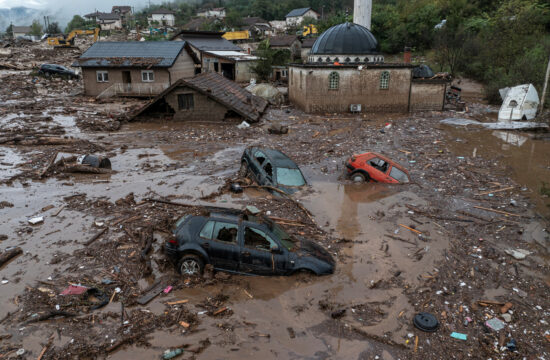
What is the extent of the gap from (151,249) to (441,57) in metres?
42.8

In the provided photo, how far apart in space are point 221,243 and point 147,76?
26769 mm

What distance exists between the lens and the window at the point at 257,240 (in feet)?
24.9

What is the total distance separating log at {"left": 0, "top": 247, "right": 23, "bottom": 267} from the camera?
808cm

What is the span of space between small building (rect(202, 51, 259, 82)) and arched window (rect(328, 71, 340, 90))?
52.8 ft

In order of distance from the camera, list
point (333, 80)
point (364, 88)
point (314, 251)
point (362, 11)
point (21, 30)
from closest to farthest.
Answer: point (314, 251) → point (333, 80) → point (364, 88) → point (362, 11) → point (21, 30)

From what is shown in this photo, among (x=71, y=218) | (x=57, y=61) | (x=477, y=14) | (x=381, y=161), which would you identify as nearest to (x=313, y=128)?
(x=381, y=161)

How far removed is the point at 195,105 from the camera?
22.8m

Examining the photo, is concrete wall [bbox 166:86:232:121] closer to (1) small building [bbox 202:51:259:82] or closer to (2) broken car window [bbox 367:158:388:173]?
(2) broken car window [bbox 367:158:388:173]

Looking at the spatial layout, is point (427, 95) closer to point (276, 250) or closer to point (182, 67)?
point (182, 67)

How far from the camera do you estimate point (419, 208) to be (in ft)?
38.0

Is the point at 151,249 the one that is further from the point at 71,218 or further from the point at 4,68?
the point at 4,68

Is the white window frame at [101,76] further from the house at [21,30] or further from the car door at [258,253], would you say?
the house at [21,30]

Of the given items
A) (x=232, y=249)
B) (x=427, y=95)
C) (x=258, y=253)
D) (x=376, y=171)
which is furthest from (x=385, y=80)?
(x=232, y=249)

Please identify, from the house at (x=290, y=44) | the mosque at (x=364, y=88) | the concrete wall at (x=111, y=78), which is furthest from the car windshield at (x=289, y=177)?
the house at (x=290, y=44)
